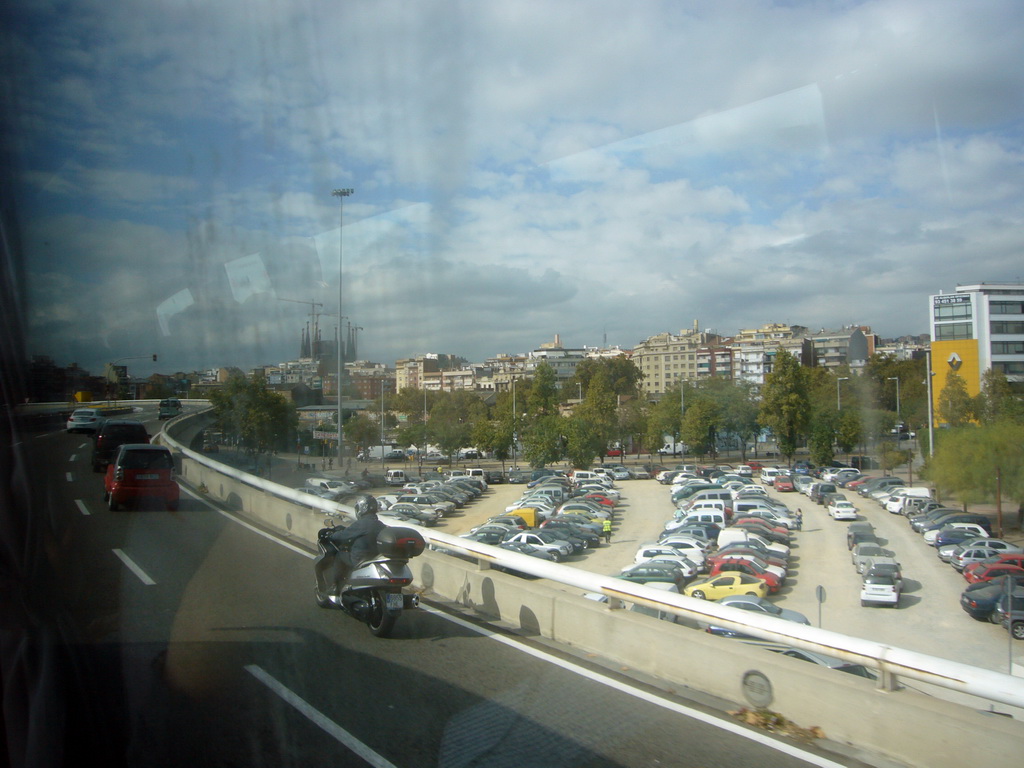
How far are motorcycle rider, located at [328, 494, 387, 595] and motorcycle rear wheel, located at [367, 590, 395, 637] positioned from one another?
37cm

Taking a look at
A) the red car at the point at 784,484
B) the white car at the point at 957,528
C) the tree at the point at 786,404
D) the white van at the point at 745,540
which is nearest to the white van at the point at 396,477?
the white van at the point at 745,540

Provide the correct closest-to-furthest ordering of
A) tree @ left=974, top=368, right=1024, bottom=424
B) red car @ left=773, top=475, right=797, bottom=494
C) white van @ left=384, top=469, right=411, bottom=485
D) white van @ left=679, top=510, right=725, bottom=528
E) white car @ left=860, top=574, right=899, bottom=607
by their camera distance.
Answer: white car @ left=860, top=574, right=899, bottom=607
white van @ left=384, top=469, right=411, bottom=485
white van @ left=679, top=510, right=725, bottom=528
tree @ left=974, top=368, right=1024, bottom=424
red car @ left=773, top=475, right=797, bottom=494

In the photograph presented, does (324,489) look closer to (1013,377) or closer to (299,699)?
(299,699)

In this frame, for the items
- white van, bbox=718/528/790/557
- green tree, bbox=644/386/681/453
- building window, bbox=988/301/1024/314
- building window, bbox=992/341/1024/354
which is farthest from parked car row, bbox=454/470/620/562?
green tree, bbox=644/386/681/453

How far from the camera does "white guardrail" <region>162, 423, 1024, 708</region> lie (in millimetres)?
3266

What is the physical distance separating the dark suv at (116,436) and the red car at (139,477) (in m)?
2.00

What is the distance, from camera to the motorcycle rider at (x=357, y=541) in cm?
593

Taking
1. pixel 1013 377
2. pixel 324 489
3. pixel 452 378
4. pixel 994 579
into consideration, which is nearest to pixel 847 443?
pixel 1013 377

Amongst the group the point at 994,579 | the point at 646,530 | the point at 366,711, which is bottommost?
the point at 646,530

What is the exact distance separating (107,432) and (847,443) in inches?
875

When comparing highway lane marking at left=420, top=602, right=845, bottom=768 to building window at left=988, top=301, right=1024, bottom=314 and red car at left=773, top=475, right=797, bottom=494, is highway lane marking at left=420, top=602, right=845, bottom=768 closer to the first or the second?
red car at left=773, top=475, right=797, bottom=494

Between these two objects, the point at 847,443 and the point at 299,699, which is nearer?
the point at 299,699

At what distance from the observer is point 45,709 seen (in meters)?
3.64

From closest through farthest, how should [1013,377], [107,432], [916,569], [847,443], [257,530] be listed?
[916,569]
[257,530]
[107,432]
[1013,377]
[847,443]
